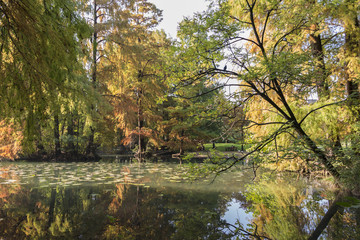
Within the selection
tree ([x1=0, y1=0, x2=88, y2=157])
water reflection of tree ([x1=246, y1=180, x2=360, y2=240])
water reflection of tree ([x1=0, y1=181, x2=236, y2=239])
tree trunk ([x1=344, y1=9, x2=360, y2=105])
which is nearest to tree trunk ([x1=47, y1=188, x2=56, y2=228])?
water reflection of tree ([x1=0, y1=181, x2=236, y2=239])

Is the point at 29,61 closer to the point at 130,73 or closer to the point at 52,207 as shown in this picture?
the point at 52,207

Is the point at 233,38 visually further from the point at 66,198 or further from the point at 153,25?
the point at 153,25

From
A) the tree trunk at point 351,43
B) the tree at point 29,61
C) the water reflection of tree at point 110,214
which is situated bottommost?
the water reflection of tree at point 110,214

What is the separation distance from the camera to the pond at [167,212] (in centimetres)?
287

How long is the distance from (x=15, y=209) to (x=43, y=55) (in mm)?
2873

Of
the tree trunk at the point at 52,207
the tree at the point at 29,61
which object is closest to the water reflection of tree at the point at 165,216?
the tree trunk at the point at 52,207

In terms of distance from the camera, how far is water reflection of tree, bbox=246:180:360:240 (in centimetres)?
281

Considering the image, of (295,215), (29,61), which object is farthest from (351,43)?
(29,61)

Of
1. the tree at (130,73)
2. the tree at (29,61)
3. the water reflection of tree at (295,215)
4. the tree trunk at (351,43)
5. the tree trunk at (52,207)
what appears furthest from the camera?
the tree at (130,73)

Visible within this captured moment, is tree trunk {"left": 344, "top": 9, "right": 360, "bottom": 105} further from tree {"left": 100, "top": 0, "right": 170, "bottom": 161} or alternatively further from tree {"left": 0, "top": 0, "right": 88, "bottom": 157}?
tree {"left": 100, "top": 0, "right": 170, "bottom": 161}

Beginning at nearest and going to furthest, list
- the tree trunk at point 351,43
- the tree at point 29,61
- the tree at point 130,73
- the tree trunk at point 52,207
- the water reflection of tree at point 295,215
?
1. the tree at point 29,61
2. the water reflection of tree at point 295,215
3. the tree trunk at point 52,207
4. the tree trunk at point 351,43
5. the tree at point 130,73

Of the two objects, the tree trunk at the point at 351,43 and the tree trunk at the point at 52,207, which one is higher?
the tree trunk at the point at 351,43

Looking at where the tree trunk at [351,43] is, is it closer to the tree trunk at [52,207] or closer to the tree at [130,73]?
the tree trunk at [52,207]

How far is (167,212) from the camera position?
3742 mm
